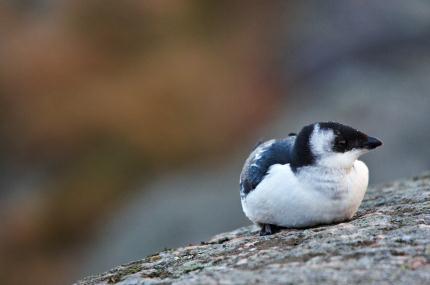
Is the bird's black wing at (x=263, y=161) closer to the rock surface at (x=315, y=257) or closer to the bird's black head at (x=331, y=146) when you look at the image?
the bird's black head at (x=331, y=146)

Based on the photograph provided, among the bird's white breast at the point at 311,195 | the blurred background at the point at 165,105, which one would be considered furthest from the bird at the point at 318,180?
the blurred background at the point at 165,105

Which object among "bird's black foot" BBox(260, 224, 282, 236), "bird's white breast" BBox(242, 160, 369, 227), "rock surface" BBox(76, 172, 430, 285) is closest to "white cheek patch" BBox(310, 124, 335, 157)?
"bird's white breast" BBox(242, 160, 369, 227)

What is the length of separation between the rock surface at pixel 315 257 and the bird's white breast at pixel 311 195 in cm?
10

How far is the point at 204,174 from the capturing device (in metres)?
16.3

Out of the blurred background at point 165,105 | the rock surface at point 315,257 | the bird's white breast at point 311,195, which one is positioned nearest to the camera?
the rock surface at point 315,257

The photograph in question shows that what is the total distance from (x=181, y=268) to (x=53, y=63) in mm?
14527

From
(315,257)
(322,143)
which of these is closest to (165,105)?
(322,143)

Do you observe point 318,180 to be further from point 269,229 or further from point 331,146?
point 269,229

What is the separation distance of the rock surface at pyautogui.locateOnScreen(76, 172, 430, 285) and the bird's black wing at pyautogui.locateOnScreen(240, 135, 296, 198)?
1.40ft

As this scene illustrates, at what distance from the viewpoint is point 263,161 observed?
630 cm

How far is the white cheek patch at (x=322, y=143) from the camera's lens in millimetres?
5895

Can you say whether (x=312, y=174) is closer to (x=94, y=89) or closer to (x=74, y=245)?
(x=74, y=245)

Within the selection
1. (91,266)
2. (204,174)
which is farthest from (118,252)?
(204,174)

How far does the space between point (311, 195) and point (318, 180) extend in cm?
12
